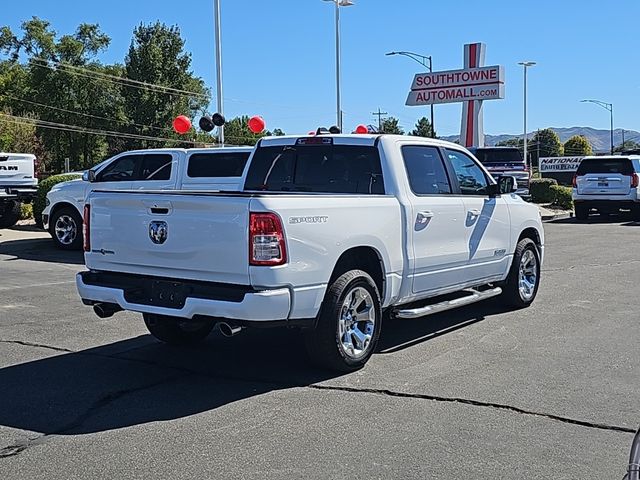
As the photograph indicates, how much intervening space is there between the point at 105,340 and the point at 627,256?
10119mm

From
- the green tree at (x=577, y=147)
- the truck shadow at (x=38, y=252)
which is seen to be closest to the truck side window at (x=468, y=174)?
the truck shadow at (x=38, y=252)

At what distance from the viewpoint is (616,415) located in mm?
5414

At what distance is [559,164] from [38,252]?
5138cm

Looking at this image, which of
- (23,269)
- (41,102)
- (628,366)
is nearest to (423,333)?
(628,366)

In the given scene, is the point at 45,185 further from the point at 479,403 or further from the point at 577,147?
the point at 577,147

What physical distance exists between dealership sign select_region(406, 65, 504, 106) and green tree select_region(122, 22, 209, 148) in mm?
30423

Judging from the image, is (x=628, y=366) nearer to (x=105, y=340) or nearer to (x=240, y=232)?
(x=240, y=232)

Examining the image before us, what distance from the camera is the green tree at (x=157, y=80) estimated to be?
6000 cm

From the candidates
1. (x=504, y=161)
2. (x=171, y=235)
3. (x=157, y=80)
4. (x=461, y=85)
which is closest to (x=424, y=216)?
(x=171, y=235)

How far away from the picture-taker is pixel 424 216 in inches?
287

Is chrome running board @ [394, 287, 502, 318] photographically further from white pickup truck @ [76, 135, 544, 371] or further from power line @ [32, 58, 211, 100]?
power line @ [32, 58, 211, 100]

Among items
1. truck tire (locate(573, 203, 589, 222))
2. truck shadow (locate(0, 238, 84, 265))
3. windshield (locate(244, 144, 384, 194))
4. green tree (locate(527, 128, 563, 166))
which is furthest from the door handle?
green tree (locate(527, 128, 563, 166))

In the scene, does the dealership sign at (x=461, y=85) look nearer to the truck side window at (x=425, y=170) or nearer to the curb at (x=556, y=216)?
the curb at (x=556, y=216)

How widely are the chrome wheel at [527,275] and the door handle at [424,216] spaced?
2288mm
